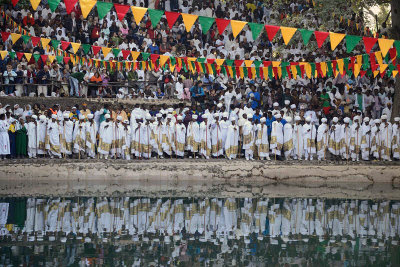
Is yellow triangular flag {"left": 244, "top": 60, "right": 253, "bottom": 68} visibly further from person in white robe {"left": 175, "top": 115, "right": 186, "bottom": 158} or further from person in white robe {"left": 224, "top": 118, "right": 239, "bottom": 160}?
person in white robe {"left": 175, "top": 115, "right": 186, "bottom": 158}

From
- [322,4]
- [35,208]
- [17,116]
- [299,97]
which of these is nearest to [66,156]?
[17,116]

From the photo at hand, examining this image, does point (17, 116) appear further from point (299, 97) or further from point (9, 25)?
point (299, 97)

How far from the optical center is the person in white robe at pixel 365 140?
69.6 ft

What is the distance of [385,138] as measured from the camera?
21.2 metres

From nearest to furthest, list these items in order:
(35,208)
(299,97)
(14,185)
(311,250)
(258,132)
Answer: (311,250) < (35,208) < (14,185) < (258,132) < (299,97)

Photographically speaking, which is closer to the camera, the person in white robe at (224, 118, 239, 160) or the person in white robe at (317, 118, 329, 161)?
the person in white robe at (224, 118, 239, 160)

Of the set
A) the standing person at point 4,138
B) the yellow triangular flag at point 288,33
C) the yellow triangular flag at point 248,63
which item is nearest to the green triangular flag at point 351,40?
the yellow triangular flag at point 288,33

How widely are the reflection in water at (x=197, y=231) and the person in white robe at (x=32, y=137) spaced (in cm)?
478

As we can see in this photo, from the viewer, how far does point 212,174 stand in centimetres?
1944

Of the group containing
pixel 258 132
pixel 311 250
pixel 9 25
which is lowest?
pixel 311 250

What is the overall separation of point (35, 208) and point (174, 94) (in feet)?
38.2

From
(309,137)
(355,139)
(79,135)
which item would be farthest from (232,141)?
(79,135)

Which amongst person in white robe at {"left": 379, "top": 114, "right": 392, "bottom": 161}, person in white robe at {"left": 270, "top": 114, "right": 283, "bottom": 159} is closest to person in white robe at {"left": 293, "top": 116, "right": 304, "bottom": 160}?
person in white robe at {"left": 270, "top": 114, "right": 283, "bottom": 159}

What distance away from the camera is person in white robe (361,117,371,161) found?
69.6 feet
